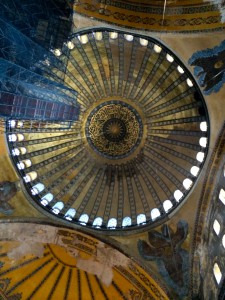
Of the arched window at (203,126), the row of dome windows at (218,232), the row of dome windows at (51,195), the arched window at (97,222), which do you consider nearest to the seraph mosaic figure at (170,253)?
the row of dome windows at (51,195)

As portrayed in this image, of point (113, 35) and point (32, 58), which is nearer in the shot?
point (32, 58)

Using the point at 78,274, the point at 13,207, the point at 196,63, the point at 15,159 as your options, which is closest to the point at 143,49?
the point at 196,63

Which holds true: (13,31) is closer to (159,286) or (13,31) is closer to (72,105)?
(72,105)

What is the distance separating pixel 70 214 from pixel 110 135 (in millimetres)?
2770

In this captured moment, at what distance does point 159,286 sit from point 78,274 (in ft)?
10.6

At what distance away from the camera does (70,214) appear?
1266cm

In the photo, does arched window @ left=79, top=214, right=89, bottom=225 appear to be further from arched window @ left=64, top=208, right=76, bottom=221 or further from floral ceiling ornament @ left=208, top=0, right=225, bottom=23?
floral ceiling ornament @ left=208, top=0, right=225, bottom=23

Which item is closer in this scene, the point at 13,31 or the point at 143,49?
the point at 13,31

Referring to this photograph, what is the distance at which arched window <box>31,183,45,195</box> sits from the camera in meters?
12.2

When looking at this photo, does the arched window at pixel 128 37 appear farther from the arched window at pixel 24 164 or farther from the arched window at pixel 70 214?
the arched window at pixel 70 214

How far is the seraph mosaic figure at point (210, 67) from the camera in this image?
10070 mm

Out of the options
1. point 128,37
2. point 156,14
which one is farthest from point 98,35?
point 156,14

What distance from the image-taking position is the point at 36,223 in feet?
39.2

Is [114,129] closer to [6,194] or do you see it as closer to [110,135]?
[110,135]
